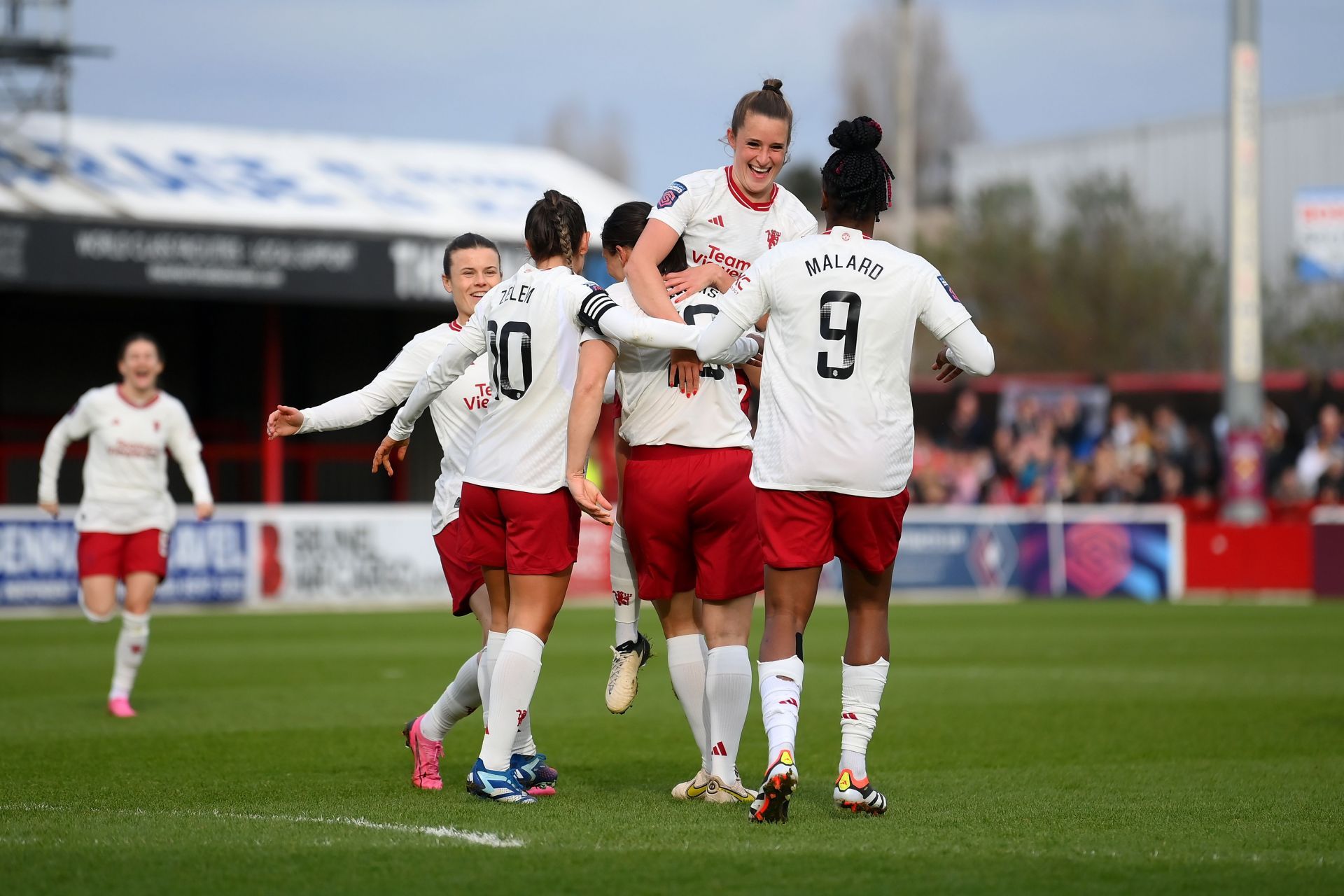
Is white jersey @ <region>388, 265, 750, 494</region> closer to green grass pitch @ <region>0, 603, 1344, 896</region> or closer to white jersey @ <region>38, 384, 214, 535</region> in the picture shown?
green grass pitch @ <region>0, 603, 1344, 896</region>

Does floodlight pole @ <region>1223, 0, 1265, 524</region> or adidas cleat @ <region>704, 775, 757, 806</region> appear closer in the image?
adidas cleat @ <region>704, 775, 757, 806</region>

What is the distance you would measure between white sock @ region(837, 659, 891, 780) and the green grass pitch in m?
0.22

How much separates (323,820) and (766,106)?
122 inches

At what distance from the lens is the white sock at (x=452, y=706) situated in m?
7.36

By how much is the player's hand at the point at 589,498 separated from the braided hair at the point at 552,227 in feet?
2.94

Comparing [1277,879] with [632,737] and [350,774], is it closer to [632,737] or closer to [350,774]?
[350,774]

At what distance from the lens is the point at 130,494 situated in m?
11.0

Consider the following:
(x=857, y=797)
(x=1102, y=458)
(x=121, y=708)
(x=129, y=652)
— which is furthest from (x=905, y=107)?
(x=857, y=797)

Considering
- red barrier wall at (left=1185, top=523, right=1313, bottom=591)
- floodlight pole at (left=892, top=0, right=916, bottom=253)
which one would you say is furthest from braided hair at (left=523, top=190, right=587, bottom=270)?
floodlight pole at (left=892, top=0, right=916, bottom=253)

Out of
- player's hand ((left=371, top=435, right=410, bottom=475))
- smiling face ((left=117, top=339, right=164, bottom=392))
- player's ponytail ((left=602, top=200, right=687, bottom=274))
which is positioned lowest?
player's hand ((left=371, top=435, right=410, bottom=475))

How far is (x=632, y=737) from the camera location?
9.52 meters

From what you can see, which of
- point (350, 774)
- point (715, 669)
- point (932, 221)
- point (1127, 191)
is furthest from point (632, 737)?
point (932, 221)

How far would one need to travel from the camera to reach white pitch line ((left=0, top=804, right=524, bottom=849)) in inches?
227

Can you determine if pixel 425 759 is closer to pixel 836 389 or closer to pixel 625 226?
pixel 625 226
